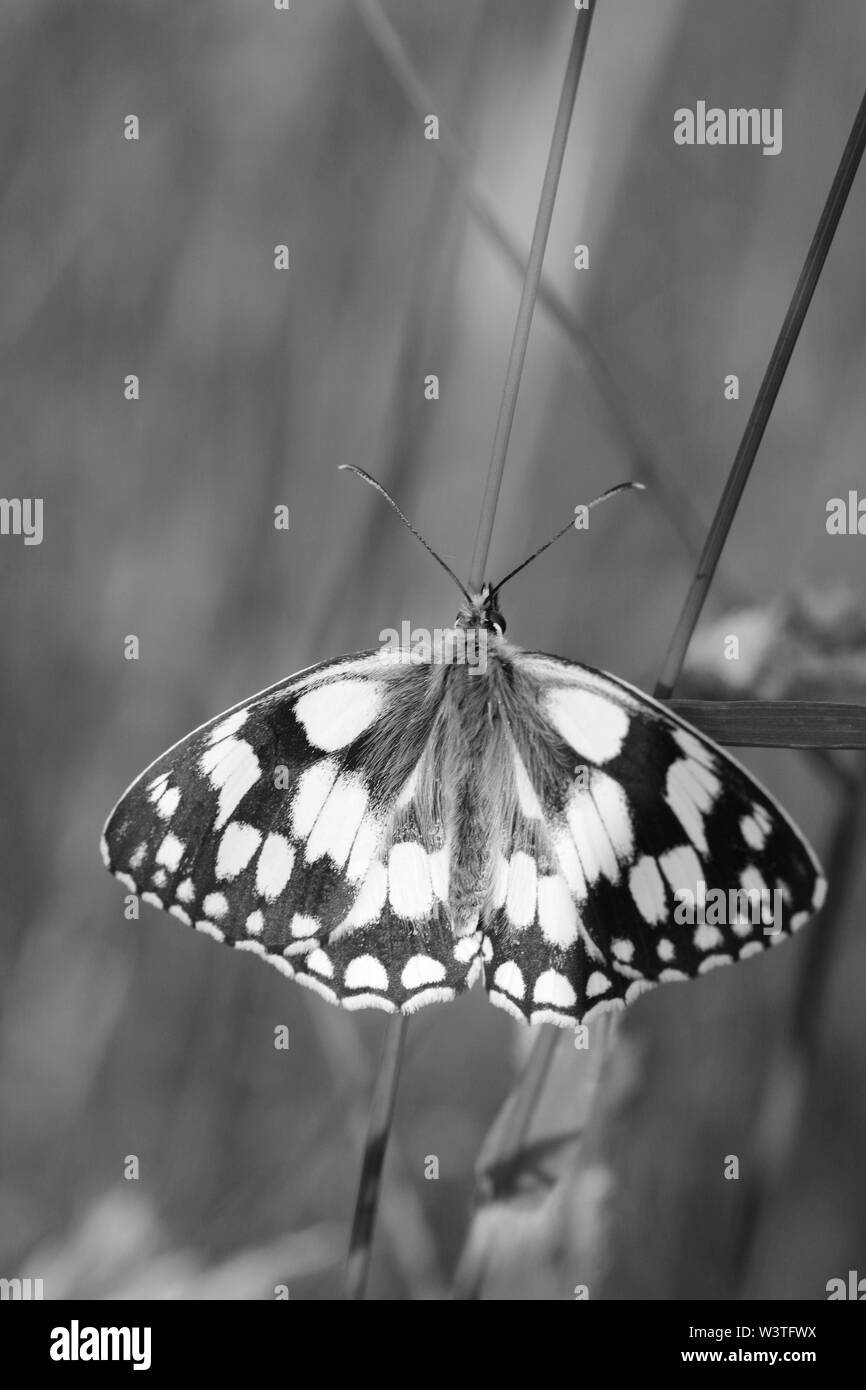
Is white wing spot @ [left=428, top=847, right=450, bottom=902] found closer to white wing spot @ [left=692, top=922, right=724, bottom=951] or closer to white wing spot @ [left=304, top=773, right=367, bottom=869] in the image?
white wing spot @ [left=304, top=773, right=367, bottom=869]

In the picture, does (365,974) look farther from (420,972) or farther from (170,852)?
(170,852)

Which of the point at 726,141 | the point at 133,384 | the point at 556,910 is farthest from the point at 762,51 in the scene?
the point at 556,910

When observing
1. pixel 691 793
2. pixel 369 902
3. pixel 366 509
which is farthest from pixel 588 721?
pixel 366 509

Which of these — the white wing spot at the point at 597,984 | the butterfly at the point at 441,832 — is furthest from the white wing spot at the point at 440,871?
the white wing spot at the point at 597,984

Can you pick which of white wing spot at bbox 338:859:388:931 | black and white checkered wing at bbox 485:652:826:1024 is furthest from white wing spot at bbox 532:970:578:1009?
white wing spot at bbox 338:859:388:931

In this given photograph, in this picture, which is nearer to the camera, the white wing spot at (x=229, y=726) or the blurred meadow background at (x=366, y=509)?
the white wing spot at (x=229, y=726)

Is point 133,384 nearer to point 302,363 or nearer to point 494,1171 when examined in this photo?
point 302,363

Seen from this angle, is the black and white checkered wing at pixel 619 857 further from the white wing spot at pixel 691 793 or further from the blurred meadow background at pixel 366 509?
the blurred meadow background at pixel 366 509
